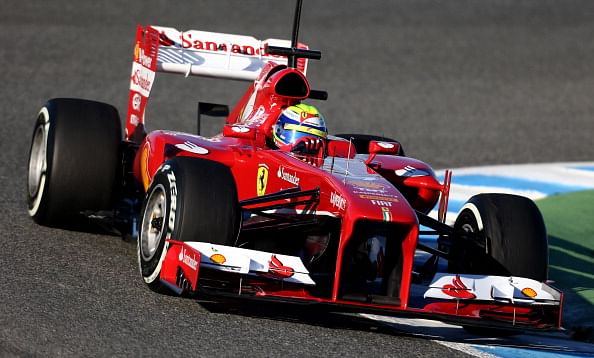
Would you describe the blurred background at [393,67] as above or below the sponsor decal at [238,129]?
above

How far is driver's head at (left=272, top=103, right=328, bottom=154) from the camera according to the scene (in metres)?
7.95

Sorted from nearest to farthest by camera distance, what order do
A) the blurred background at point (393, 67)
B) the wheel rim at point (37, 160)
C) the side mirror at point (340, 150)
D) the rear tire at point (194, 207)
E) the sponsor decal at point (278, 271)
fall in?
the sponsor decal at point (278, 271), the rear tire at point (194, 207), the side mirror at point (340, 150), the wheel rim at point (37, 160), the blurred background at point (393, 67)

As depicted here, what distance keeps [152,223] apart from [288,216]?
86 cm

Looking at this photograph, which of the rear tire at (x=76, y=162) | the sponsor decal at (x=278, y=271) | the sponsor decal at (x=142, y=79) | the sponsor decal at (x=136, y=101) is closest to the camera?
the sponsor decal at (x=278, y=271)

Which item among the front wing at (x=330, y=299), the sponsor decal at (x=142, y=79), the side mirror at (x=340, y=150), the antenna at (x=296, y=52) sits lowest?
the front wing at (x=330, y=299)

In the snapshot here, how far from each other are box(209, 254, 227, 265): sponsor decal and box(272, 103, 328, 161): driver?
1.41 meters

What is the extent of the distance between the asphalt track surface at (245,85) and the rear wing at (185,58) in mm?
1240

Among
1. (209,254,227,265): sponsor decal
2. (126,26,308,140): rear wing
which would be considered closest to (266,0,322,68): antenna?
(126,26,308,140): rear wing

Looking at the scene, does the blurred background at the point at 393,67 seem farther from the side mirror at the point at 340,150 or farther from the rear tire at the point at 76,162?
the side mirror at the point at 340,150

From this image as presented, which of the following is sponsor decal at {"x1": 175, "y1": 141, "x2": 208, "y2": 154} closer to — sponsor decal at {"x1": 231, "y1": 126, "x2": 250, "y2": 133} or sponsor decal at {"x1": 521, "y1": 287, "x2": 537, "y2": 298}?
sponsor decal at {"x1": 231, "y1": 126, "x2": 250, "y2": 133}

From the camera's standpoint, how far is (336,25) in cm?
2031

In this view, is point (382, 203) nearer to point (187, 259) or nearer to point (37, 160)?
point (187, 259)

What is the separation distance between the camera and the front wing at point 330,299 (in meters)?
6.53

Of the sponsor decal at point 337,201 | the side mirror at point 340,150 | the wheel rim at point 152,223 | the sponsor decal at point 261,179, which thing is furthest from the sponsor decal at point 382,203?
the side mirror at point 340,150
